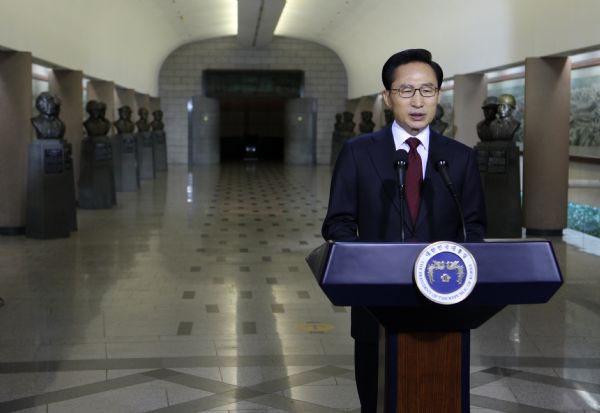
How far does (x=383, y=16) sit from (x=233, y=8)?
5407 millimetres

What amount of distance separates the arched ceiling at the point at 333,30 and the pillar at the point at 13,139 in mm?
362

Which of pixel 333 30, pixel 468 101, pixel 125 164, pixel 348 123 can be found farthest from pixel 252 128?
pixel 468 101

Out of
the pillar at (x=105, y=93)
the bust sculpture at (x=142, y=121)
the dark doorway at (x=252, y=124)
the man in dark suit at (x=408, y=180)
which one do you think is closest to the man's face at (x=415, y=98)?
the man in dark suit at (x=408, y=180)

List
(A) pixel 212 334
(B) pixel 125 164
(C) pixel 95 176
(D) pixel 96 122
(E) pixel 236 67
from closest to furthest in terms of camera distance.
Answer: (A) pixel 212 334 < (C) pixel 95 176 < (D) pixel 96 122 < (B) pixel 125 164 < (E) pixel 236 67

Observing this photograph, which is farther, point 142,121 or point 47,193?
point 142,121

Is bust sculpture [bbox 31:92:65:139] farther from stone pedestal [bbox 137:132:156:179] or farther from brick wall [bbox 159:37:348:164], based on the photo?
brick wall [bbox 159:37:348:164]

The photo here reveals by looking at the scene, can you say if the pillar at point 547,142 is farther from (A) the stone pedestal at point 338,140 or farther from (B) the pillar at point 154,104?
(B) the pillar at point 154,104

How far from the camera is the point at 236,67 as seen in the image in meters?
37.1

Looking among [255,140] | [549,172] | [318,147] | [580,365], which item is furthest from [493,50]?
[255,140]

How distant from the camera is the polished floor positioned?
5.34 meters

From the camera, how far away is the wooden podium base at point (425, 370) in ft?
9.43

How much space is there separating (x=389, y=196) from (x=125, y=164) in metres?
19.0

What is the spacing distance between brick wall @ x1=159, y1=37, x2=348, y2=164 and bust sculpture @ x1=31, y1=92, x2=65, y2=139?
23.9 m

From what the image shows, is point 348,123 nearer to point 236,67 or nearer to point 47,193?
point 236,67
